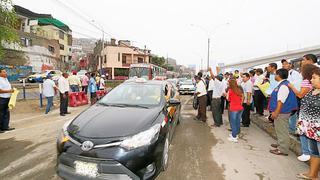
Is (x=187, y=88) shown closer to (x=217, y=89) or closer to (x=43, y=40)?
(x=217, y=89)

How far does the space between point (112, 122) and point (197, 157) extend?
7.27 ft

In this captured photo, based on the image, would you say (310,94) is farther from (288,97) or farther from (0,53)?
(0,53)

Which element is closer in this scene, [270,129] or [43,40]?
[270,129]

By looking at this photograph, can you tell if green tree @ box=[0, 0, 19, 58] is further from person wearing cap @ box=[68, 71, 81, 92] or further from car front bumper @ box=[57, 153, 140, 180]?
car front bumper @ box=[57, 153, 140, 180]

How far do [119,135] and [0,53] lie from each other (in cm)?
900

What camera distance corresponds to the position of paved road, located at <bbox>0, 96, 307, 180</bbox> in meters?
3.96

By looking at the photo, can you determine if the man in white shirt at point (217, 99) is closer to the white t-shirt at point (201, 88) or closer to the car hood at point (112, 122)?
the white t-shirt at point (201, 88)

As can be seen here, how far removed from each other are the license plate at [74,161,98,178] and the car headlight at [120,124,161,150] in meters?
0.45

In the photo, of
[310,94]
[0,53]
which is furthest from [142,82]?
[0,53]

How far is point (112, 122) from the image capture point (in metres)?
3.48

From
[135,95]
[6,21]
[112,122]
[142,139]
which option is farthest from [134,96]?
[6,21]

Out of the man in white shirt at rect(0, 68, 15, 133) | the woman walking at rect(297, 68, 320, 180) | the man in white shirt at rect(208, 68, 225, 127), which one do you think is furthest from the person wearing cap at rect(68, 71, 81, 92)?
the woman walking at rect(297, 68, 320, 180)

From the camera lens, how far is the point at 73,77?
1316cm

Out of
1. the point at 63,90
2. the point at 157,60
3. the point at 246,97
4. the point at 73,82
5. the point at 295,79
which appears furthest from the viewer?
the point at 157,60
